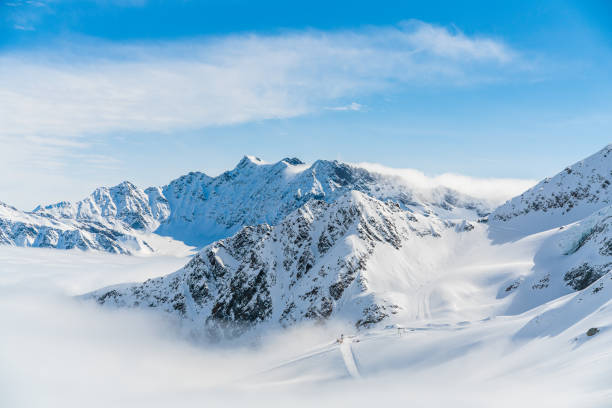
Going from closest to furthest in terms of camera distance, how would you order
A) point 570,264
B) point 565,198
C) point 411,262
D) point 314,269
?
point 570,264, point 411,262, point 314,269, point 565,198

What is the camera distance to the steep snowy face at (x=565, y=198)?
170500 millimetres

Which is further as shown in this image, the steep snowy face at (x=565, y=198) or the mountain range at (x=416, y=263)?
the steep snowy face at (x=565, y=198)

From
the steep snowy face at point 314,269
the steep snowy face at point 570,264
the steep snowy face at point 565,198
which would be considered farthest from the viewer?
the steep snowy face at point 565,198

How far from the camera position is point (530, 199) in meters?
192

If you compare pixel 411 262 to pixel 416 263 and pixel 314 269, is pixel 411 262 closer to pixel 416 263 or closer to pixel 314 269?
pixel 416 263

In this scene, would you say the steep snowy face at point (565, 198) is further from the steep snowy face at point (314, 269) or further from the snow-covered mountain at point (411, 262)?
the steep snowy face at point (314, 269)

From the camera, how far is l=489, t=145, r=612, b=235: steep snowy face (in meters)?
170

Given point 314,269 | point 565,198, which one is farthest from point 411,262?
point 565,198

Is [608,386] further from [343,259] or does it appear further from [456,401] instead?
[343,259]

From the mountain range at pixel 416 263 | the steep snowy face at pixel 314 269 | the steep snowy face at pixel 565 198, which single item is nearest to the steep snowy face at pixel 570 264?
the mountain range at pixel 416 263

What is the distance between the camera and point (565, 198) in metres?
179

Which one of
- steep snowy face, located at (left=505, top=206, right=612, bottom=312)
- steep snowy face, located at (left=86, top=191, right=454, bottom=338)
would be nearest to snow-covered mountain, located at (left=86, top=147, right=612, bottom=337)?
steep snowy face, located at (left=505, top=206, right=612, bottom=312)

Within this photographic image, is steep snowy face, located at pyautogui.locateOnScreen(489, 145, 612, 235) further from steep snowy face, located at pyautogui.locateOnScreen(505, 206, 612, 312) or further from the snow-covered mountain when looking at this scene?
steep snowy face, located at pyautogui.locateOnScreen(505, 206, 612, 312)

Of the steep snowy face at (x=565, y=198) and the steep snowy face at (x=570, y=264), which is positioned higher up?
the steep snowy face at (x=565, y=198)
